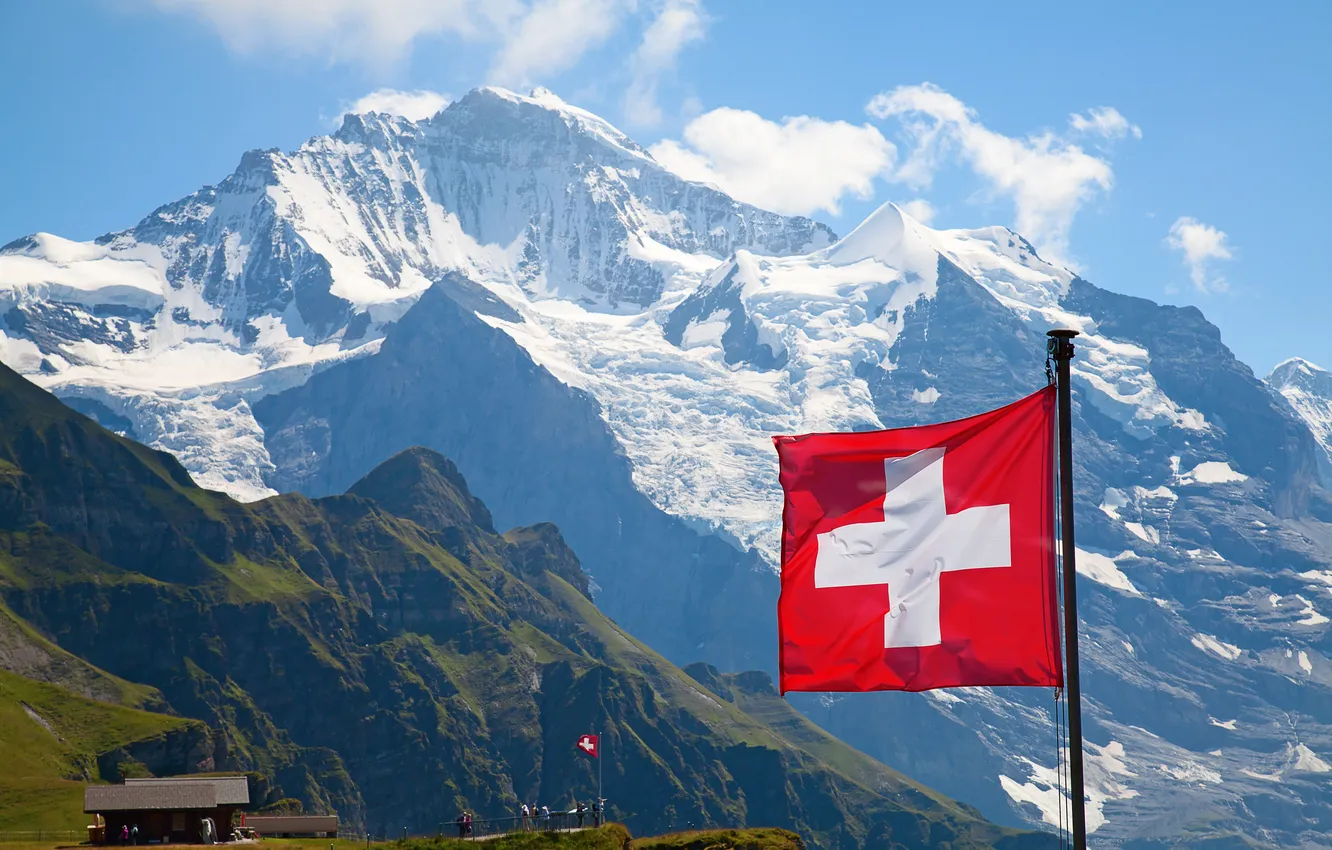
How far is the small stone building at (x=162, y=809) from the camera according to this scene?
384 ft

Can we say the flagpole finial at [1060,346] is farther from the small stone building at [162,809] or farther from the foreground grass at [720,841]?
the small stone building at [162,809]

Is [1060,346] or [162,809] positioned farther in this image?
[162,809]

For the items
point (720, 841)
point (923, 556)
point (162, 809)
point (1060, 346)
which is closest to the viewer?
point (1060, 346)

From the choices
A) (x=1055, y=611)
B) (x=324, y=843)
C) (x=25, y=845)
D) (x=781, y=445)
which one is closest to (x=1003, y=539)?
(x=1055, y=611)

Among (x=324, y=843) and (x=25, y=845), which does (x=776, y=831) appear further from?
(x=25, y=845)

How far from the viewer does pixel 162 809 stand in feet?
389

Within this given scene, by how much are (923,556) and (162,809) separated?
9247 centimetres

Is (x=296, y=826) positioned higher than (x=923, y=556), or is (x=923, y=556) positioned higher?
(x=923, y=556)

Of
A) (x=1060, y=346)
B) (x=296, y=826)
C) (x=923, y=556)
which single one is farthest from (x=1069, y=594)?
(x=296, y=826)

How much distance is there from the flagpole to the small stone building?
9371 centimetres

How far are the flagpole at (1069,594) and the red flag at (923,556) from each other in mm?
2309

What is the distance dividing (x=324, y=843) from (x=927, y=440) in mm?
90049

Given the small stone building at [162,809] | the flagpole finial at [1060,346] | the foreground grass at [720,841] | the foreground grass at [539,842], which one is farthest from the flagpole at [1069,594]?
the small stone building at [162,809]

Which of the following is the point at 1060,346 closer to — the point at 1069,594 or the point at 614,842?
the point at 1069,594
